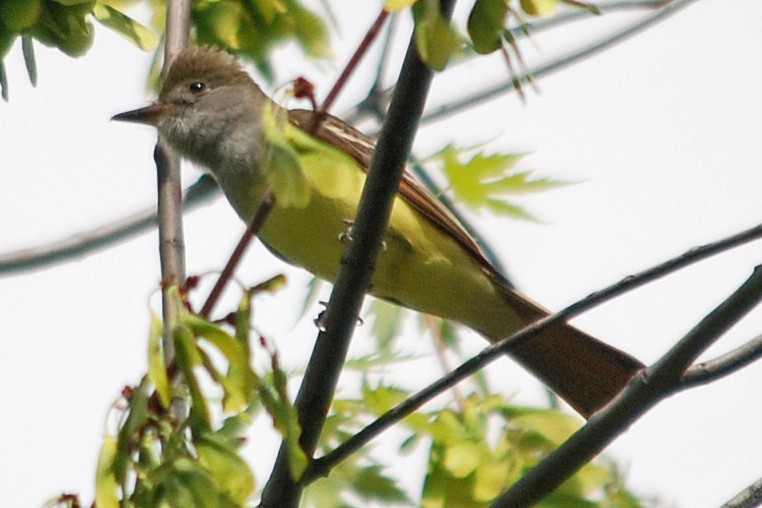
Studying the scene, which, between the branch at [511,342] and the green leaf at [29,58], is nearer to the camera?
the branch at [511,342]

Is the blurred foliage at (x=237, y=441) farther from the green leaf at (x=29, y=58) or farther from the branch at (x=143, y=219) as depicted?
the branch at (x=143, y=219)

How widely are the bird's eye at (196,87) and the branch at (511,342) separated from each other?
9.21 feet

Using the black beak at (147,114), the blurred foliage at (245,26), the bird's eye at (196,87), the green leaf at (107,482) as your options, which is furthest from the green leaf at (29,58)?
the bird's eye at (196,87)

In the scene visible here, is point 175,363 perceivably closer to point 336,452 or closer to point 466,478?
point 336,452

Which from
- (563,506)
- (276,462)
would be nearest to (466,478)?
(563,506)

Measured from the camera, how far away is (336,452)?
9.78 ft

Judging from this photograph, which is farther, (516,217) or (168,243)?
(516,217)

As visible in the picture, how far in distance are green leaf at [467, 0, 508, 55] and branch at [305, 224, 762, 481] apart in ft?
2.22

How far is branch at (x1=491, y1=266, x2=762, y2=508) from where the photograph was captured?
2.49 meters

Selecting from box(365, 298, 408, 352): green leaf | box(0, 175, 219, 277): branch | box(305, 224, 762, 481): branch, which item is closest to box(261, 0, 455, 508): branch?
box(305, 224, 762, 481): branch

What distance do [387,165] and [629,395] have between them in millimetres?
720

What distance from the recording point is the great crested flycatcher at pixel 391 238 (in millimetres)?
4492

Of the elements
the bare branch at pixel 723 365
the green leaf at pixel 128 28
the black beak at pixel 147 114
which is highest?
the black beak at pixel 147 114

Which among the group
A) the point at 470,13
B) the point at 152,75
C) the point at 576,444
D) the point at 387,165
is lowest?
the point at 576,444
